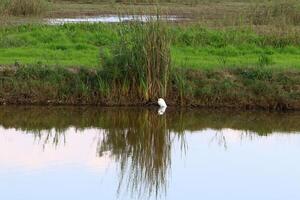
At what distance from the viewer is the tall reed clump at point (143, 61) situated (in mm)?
12250

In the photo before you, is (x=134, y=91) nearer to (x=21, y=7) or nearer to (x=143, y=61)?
(x=143, y=61)

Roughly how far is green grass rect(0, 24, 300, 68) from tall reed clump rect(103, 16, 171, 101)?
1.31 metres

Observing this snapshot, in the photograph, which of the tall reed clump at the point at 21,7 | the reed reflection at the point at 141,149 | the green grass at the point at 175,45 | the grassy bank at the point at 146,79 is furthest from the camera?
the tall reed clump at the point at 21,7

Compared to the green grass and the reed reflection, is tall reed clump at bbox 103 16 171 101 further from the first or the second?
the green grass

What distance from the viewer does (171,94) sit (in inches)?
497

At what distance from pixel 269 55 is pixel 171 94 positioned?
3.38 m

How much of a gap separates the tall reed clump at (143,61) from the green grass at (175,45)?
1.31m

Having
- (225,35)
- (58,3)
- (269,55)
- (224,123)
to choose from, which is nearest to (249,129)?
(224,123)

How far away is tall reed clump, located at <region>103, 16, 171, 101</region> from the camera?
482 inches

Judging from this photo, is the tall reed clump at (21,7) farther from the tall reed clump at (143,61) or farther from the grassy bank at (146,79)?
the tall reed clump at (143,61)

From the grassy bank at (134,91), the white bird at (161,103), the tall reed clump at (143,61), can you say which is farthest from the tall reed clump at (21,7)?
the white bird at (161,103)

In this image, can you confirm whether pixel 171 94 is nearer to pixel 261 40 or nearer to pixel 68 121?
pixel 68 121

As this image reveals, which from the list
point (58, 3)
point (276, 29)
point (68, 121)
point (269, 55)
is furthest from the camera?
point (58, 3)

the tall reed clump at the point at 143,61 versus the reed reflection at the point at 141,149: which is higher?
the tall reed clump at the point at 143,61
